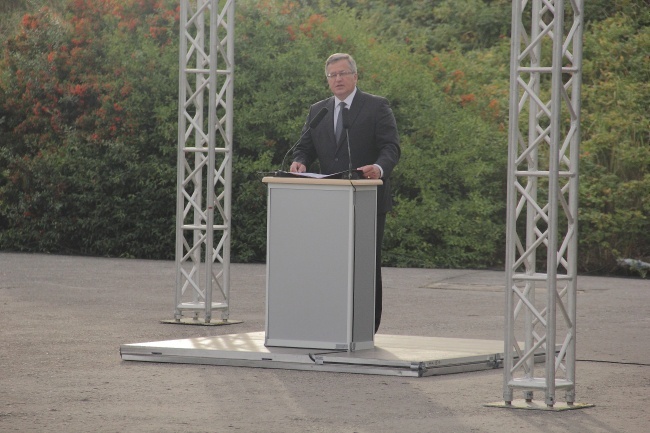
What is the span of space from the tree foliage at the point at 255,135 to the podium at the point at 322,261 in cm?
941

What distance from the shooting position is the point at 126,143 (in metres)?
19.9

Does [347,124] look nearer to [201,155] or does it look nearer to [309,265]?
[309,265]

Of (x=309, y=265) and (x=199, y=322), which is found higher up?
(x=309, y=265)

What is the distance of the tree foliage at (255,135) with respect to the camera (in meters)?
19.0

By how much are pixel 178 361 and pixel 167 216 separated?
34.0 ft

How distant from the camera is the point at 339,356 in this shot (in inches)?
364

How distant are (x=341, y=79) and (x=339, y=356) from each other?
2252 mm

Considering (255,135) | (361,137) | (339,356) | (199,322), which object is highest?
(255,135)

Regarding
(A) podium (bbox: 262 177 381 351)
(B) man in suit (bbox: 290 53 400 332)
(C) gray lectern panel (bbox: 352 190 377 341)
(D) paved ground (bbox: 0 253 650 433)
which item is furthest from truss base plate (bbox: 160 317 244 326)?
(C) gray lectern panel (bbox: 352 190 377 341)

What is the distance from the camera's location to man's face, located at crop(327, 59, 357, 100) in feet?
33.3

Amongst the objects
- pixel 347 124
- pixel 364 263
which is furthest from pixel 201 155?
pixel 364 263

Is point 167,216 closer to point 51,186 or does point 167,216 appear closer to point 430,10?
point 51,186

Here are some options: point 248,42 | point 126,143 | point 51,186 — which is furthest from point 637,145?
point 51,186

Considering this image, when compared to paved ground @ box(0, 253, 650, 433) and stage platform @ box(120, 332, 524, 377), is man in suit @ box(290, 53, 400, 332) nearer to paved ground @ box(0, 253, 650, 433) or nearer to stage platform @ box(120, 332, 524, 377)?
stage platform @ box(120, 332, 524, 377)
